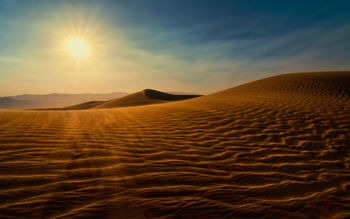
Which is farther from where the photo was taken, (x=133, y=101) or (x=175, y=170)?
(x=133, y=101)

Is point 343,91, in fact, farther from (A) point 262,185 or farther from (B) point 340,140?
(A) point 262,185

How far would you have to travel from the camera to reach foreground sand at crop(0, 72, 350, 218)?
217cm

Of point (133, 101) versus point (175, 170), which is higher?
point (133, 101)

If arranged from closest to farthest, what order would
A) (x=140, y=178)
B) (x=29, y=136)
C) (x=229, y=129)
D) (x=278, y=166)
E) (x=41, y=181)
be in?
(x=41, y=181)
(x=140, y=178)
(x=278, y=166)
(x=29, y=136)
(x=229, y=129)

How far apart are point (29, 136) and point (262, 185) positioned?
533cm

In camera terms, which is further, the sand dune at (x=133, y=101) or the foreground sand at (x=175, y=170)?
the sand dune at (x=133, y=101)

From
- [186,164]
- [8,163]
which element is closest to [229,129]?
[186,164]

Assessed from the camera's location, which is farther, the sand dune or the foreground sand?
the sand dune

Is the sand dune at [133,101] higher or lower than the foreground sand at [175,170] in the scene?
higher


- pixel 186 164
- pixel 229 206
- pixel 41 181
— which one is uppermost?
pixel 41 181

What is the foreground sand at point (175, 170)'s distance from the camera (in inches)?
85.5

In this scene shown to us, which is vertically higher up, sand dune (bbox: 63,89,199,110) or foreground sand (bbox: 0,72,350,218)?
sand dune (bbox: 63,89,199,110)

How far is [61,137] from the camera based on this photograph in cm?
430

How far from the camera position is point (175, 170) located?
3061mm
